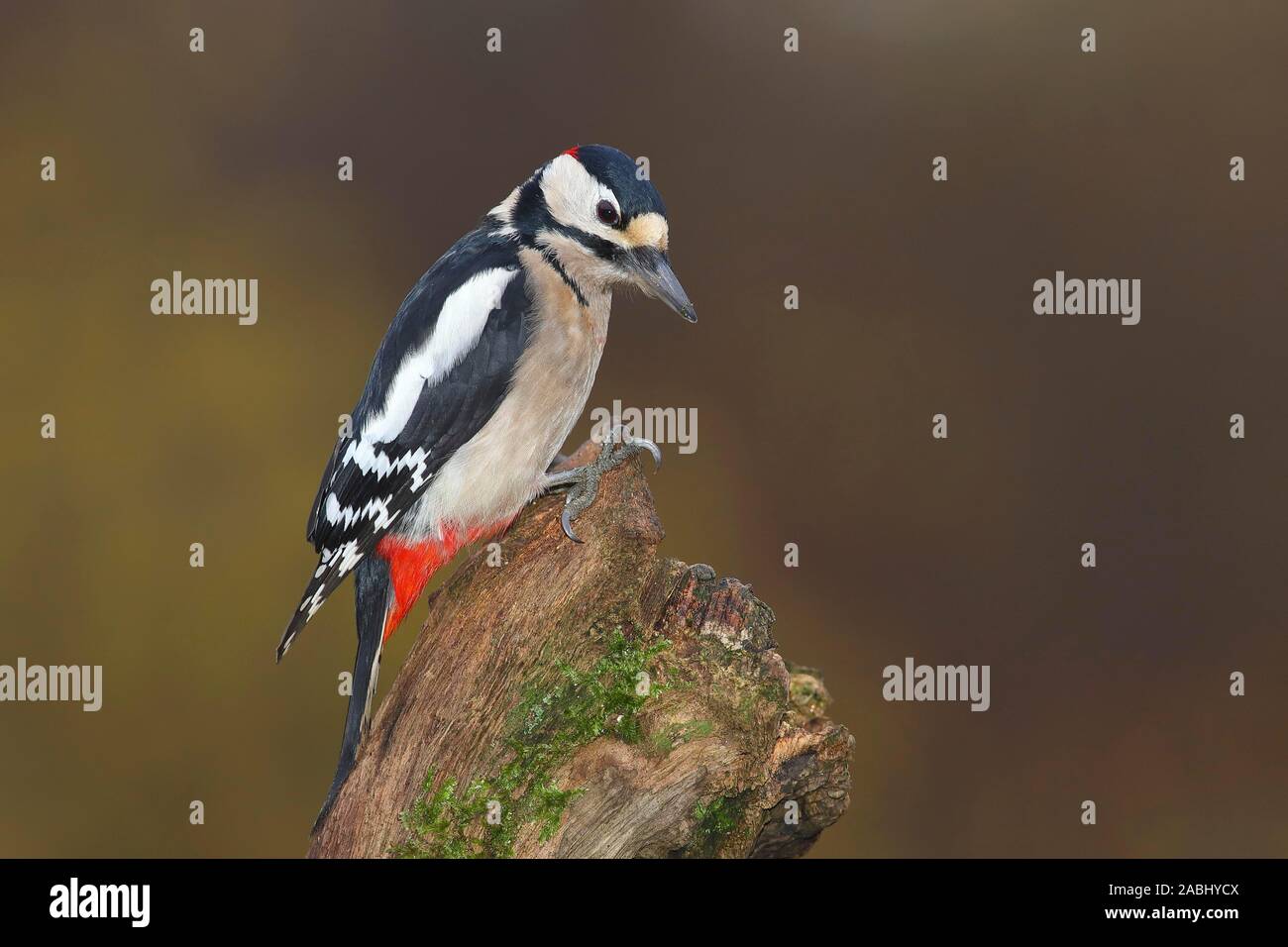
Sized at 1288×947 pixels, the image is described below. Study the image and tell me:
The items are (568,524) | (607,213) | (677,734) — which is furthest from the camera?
(607,213)

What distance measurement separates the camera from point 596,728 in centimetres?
212

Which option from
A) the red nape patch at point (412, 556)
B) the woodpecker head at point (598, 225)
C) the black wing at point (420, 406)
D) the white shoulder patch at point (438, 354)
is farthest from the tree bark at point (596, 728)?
the woodpecker head at point (598, 225)

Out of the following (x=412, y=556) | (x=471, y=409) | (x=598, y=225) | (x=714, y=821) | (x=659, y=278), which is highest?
(x=598, y=225)

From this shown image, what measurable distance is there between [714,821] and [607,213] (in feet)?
4.04

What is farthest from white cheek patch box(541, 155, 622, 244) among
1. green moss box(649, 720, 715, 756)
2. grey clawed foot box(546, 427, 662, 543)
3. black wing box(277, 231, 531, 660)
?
green moss box(649, 720, 715, 756)

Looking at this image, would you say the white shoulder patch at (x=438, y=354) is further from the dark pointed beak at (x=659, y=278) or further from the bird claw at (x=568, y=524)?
the bird claw at (x=568, y=524)

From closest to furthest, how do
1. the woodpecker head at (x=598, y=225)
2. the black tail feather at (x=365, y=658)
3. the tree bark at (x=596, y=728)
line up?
the tree bark at (x=596, y=728), the black tail feather at (x=365, y=658), the woodpecker head at (x=598, y=225)

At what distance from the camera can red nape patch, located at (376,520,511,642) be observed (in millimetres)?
2445

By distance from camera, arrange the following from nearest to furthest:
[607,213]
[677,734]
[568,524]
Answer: [677,734]
[568,524]
[607,213]

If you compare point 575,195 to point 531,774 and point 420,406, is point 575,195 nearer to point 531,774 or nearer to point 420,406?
point 420,406

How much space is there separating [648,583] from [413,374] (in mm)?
684

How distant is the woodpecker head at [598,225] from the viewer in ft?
7.86

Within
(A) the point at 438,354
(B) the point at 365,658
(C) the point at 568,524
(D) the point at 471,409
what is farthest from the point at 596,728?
(A) the point at 438,354

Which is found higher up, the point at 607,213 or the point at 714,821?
the point at 607,213
